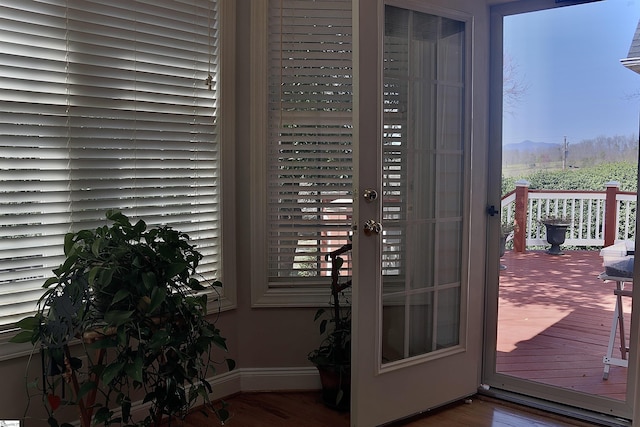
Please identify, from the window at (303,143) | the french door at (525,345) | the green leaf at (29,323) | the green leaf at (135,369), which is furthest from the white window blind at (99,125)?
the french door at (525,345)

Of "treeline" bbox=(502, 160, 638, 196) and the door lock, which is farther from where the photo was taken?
"treeline" bbox=(502, 160, 638, 196)

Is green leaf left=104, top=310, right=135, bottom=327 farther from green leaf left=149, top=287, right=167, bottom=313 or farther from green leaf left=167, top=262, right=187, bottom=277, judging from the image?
green leaf left=167, top=262, right=187, bottom=277

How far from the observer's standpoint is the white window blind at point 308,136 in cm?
303

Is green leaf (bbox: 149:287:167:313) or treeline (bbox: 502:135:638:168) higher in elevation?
treeline (bbox: 502:135:638:168)

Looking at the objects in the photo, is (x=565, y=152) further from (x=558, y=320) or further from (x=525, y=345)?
(x=525, y=345)

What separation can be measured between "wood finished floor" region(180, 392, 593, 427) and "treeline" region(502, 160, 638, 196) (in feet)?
3.72

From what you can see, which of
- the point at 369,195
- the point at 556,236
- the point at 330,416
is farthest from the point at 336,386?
the point at 556,236

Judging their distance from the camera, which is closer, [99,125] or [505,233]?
[99,125]

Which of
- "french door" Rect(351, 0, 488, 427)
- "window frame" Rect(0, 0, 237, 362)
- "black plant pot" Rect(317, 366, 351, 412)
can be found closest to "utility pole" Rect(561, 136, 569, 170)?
"french door" Rect(351, 0, 488, 427)

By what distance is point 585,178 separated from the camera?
2910mm

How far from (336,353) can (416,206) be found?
2.83 ft

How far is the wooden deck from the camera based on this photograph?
9.66 ft

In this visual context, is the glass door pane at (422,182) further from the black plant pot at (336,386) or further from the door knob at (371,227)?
→ the black plant pot at (336,386)

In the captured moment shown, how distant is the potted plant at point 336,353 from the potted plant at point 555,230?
3.57 feet
